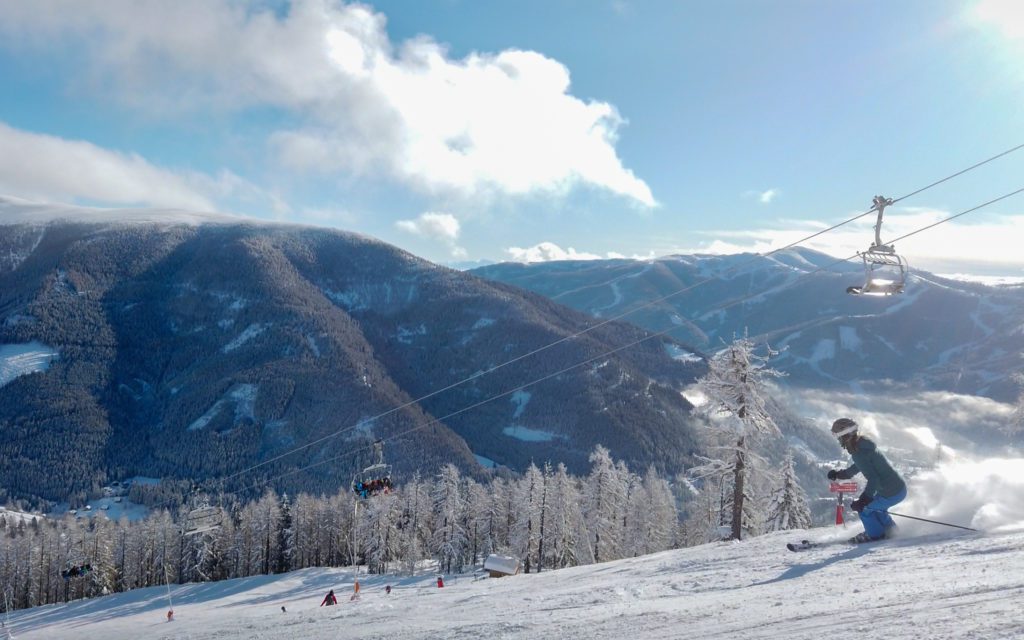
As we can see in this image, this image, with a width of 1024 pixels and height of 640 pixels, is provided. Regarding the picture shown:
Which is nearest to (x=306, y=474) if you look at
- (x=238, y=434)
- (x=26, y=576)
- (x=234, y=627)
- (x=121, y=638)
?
(x=238, y=434)

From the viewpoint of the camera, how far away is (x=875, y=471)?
1131 centimetres

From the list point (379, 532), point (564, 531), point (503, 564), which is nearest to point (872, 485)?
point (503, 564)

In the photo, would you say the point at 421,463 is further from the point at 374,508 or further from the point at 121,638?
the point at 121,638

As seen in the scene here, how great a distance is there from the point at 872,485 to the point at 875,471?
30cm

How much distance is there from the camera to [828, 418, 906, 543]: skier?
1118cm

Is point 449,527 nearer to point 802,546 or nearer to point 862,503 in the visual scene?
point 802,546

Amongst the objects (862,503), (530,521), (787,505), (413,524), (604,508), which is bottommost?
(413,524)

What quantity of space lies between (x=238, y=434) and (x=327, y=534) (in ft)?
428

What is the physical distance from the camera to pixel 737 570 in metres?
11.2

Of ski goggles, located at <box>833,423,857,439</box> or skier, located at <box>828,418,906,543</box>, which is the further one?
ski goggles, located at <box>833,423,857,439</box>

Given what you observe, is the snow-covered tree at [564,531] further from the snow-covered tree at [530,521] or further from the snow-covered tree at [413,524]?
the snow-covered tree at [413,524]

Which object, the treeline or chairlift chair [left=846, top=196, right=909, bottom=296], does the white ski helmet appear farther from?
the treeline

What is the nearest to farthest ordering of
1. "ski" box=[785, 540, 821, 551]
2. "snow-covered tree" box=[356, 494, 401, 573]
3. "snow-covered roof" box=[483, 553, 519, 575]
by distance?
1. "ski" box=[785, 540, 821, 551]
2. "snow-covered roof" box=[483, 553, 519, 575]
3. "snow-covered tree" box=[356, 494, 401, 573]

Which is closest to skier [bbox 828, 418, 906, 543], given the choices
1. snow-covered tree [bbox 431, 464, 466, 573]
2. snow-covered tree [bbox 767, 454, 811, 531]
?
snow-covered tree [bbox 767, 454, 811, 531]
